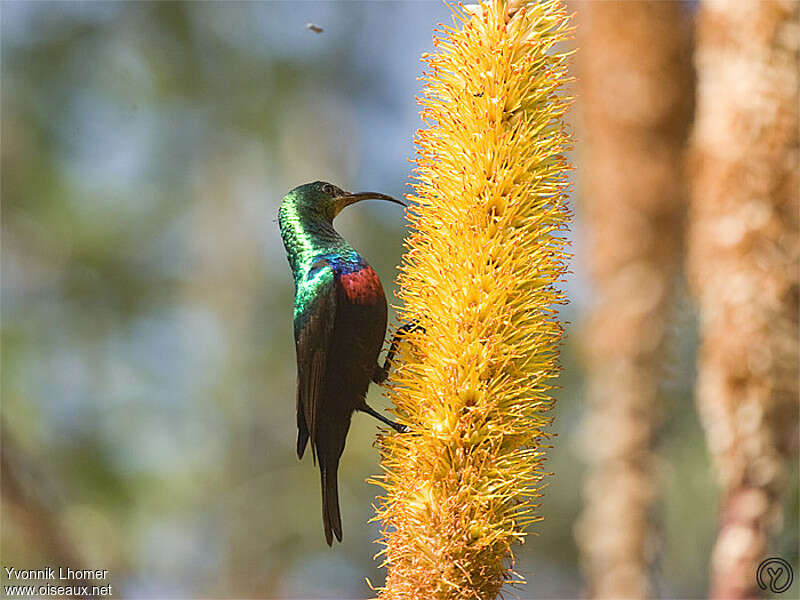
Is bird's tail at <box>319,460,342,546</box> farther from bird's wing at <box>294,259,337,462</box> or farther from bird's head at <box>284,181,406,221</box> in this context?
bird's head at <box>284,181,406,221</box>

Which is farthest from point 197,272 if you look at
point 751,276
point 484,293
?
point 484,293

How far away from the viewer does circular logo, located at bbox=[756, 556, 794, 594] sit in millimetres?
2895

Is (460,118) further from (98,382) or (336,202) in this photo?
(98,382)

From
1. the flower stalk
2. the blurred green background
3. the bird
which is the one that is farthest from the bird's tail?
the blurred green background

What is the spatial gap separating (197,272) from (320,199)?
8.49m

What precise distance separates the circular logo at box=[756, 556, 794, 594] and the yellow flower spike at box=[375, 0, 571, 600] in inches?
66.7

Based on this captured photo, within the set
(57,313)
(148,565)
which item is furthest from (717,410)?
(57,313)

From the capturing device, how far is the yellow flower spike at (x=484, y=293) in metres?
1.41

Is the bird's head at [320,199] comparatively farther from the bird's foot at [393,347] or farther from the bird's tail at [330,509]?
the bird's tail at [330,509]

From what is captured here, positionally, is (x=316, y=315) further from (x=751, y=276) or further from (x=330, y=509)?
(x=751, y=276)

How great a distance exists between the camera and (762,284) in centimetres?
322

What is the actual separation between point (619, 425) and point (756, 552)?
1.65 meters

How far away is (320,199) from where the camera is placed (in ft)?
6.37

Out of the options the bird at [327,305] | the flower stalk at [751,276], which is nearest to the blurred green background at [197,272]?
the flower stalk at [751,276]
